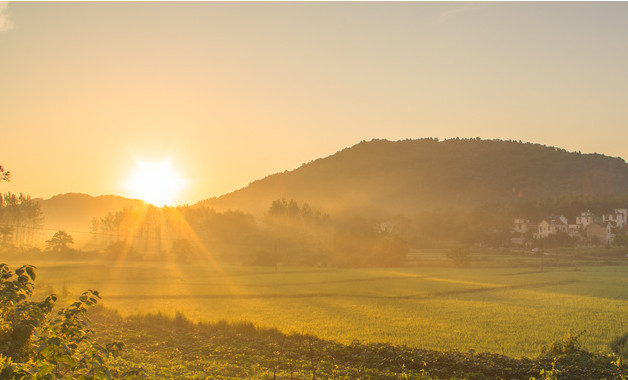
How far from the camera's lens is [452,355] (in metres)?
19.2

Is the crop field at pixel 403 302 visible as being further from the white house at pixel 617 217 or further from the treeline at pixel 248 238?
the white house at pixel 617 217

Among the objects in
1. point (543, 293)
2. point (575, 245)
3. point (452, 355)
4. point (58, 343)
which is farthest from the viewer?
point (575, 245)

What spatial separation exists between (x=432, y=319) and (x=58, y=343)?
29238 millimetres

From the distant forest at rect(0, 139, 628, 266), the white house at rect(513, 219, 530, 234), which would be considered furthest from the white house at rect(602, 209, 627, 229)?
the white house at rect(513, 219, 530, 234)

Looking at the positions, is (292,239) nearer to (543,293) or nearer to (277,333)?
(543,293)

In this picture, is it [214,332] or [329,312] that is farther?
[329,312]

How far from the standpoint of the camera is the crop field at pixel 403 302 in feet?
86.7

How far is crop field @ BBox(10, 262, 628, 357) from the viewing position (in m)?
26.4

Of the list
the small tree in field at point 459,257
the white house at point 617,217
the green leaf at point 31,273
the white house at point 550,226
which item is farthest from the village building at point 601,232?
the green leaf at point 31,273

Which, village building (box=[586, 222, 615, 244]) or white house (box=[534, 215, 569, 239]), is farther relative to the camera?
white house (box=[534, 215, 569, 239])

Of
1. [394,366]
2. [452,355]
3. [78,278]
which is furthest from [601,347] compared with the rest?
[78,278]

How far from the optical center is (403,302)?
40250 mm

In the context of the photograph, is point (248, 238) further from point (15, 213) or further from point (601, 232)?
point (601, 232)

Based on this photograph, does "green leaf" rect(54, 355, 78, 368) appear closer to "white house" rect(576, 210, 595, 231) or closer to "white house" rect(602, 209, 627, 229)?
"white house" rect(602, 209, 627, 229)
